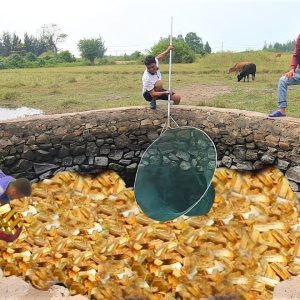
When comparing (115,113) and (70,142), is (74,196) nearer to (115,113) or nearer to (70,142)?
(70,142)

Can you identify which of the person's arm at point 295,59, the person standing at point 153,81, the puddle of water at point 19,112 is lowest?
the puddle of water at point 19,112

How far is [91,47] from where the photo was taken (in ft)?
141

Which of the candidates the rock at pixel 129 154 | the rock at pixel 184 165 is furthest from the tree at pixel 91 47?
the rock at pixel 184 165

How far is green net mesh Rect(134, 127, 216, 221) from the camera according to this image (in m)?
6.42

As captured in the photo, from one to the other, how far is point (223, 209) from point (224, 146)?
1.49 metres

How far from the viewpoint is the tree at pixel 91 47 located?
41.0 metres

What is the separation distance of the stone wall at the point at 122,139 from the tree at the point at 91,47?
3224 cm

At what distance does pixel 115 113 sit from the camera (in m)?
8.57

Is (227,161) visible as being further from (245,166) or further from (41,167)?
(41,167)

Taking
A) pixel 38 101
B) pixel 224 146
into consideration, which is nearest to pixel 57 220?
pixel 224 146

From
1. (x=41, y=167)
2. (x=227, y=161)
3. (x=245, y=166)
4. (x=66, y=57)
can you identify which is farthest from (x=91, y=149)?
(x=66, y=57)

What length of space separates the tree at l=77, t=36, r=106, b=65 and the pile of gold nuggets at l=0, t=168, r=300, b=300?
33.8 metres

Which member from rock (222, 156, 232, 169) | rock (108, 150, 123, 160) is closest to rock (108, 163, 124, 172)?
rock (108, 150, 123, 160)

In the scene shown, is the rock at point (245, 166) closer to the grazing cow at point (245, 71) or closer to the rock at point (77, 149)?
the rock at point (77, 149)
